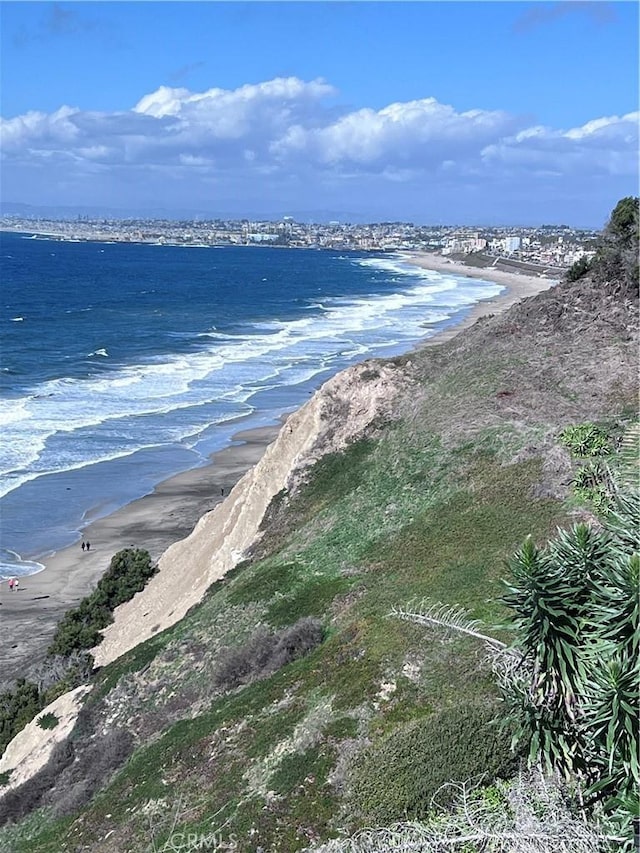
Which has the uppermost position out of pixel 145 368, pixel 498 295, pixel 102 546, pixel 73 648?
pixel 498 295

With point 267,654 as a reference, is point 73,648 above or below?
below

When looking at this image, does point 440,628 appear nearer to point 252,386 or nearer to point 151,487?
point 151,487

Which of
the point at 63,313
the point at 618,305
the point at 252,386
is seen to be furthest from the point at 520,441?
the point at 63,313

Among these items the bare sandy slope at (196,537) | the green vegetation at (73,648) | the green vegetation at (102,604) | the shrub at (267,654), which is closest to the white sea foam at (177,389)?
the bare sandy slope at (196,537)

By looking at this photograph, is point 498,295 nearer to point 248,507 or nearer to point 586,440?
point 248,507

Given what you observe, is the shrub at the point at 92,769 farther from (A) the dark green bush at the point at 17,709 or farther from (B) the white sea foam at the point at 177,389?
(B) the white sea foam at the point at 177,389

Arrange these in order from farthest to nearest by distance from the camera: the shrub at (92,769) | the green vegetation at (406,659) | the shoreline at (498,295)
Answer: the shoreline at (498,295) < the shrub at (92,769) < the green vegetation at (406,659)

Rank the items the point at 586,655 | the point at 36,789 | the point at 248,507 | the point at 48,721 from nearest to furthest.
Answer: the point at 586,655, the point at 36,789, the point at 48,721, the point at 248,507

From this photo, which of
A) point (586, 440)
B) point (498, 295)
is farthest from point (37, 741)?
point (498, 295)
